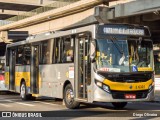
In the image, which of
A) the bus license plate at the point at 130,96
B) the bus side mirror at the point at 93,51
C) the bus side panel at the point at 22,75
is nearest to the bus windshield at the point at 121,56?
the bus side mirror at the point at 93,51

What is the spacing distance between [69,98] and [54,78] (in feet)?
5.87

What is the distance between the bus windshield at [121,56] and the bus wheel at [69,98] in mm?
2207

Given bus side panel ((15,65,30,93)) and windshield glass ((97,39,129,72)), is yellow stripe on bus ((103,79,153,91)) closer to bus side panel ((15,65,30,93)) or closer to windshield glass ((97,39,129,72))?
windshield glass ((97,39,129,72))

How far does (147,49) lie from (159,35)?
25.1 m

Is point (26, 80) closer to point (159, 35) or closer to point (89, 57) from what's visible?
point (89, 57)

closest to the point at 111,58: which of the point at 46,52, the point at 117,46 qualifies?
the point at 117,46

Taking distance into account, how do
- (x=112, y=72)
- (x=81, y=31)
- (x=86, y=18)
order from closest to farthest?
(x=112, y=72), (x=81, y=31), (x=86, y=18)

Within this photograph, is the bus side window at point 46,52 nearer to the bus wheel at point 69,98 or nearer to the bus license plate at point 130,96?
the bus wheel at point 69,98

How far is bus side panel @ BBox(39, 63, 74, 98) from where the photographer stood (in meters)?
16.1

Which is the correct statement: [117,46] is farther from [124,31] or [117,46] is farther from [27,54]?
[27,54]

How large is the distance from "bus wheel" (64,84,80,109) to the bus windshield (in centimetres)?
221

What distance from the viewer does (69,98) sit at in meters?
15.7

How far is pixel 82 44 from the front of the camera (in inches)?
590

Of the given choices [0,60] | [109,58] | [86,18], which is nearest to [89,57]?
[109,58]
